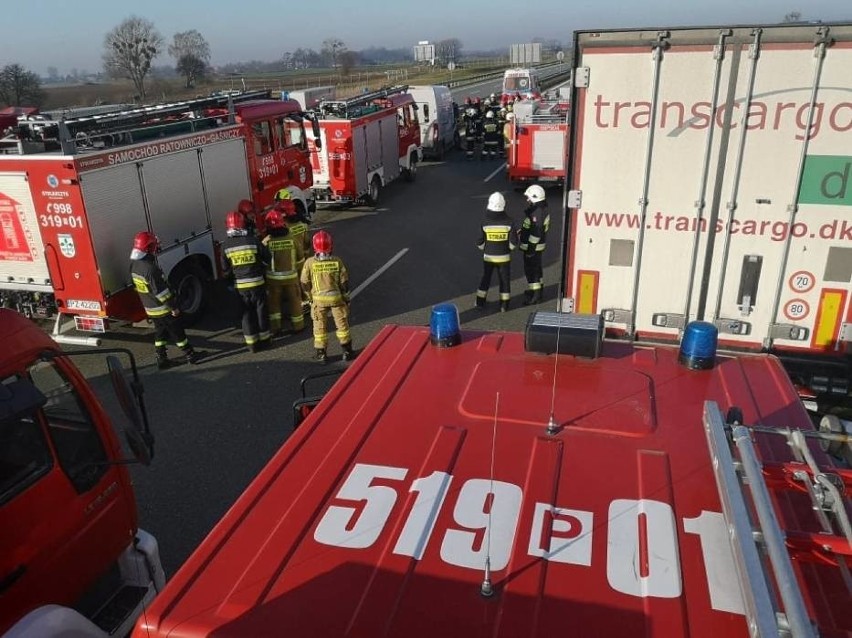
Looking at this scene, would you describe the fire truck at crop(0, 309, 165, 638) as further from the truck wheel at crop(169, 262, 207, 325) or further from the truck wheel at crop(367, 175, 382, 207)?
the truck wheel at crop(367, 175, 382, 207)

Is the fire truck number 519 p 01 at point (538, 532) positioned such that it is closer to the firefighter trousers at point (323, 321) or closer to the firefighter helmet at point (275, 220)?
the firefighter trousers at point (323, 321)

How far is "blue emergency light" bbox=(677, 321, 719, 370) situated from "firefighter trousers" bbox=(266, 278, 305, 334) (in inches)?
233

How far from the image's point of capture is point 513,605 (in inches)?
81.7

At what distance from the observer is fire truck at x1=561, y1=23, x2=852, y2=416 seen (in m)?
4.60

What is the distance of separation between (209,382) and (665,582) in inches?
250

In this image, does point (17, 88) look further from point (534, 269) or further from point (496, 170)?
point (534, 269)

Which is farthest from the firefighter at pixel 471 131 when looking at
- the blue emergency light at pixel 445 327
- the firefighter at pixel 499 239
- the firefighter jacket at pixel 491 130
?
the blue emergency light at pixel 445 327

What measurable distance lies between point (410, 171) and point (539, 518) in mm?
17293

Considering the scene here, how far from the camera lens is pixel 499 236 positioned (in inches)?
352

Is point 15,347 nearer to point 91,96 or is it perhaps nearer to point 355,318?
point 355,318

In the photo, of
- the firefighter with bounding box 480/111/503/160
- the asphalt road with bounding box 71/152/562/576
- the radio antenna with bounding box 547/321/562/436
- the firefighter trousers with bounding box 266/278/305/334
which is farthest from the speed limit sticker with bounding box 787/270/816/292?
the firefighter with bounding box 480/111/503/160

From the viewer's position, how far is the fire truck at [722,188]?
15.1 ft

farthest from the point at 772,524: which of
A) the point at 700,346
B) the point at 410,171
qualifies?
the point at 410,171

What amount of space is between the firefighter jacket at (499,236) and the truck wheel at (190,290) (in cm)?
409
